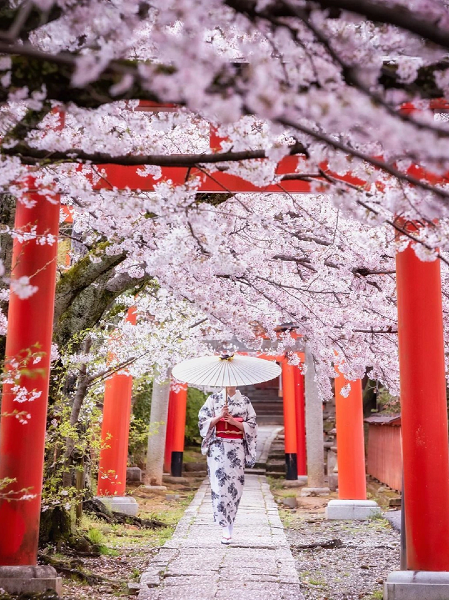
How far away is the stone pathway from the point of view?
5.20 metres

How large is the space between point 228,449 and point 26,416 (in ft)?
11.9

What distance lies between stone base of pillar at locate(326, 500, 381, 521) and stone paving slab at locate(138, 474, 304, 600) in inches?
49.0

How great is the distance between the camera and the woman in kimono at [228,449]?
765cm

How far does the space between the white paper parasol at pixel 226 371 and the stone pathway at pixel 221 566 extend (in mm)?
1705

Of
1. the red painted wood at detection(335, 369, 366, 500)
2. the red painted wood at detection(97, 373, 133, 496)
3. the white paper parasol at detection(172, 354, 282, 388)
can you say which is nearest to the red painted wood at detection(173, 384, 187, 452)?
the red painted wood at detection(97, 373, 133, 496)

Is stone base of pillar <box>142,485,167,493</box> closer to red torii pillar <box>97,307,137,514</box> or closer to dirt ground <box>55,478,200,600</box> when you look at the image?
dirt ground <box>55,478,200,600</box>

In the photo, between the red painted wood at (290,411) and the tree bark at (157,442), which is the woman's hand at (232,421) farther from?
the red painted wood at (290,411)

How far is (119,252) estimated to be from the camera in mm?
6008

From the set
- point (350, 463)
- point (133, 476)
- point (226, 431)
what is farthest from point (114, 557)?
point (133, 476)

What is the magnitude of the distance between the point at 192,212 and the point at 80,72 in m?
1.66

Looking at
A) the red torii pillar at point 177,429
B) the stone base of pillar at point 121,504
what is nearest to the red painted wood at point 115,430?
the stone base of pillar at point 121,504

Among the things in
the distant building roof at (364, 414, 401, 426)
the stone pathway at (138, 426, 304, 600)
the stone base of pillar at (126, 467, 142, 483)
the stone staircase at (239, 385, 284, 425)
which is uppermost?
the stone staircase at (239, 385, 284, 425)

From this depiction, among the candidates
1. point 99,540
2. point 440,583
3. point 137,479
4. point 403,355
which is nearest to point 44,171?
point 403,355

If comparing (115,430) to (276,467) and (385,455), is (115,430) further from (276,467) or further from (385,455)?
(276,467)
